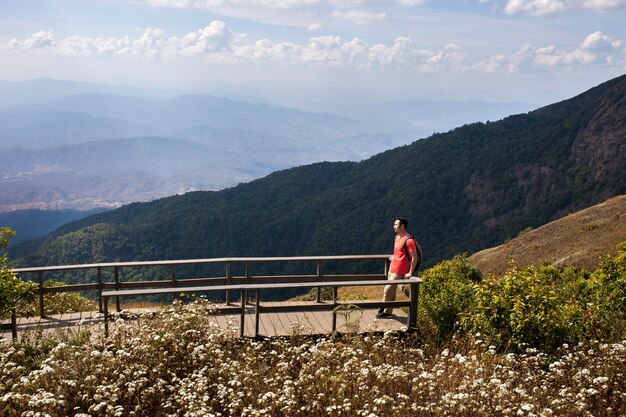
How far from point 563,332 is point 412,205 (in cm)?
7548

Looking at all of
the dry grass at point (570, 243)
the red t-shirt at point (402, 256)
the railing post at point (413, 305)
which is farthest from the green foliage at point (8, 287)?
the dry grass at point (570, 243)

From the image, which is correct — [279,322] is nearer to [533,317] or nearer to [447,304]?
[447,304]

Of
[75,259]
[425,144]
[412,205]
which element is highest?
[425,144]

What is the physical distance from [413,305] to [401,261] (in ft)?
3.56

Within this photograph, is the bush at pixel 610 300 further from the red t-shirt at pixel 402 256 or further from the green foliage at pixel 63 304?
the green foliage at pixel 63 304

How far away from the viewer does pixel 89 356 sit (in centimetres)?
622

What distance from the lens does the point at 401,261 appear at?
937 cm

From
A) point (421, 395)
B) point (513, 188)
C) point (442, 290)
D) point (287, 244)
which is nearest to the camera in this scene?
point (421, 395)

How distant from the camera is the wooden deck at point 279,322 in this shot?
8.24 m

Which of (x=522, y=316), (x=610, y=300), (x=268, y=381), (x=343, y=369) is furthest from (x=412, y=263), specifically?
(x=268, y=381)

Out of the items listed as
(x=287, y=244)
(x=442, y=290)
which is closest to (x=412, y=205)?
(x=287, y=244)

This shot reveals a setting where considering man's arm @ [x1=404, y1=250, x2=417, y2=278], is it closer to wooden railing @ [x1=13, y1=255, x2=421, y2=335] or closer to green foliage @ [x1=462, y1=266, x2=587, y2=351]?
wooden railing @ [x1=13, y1=255, x2=421, y2=335]

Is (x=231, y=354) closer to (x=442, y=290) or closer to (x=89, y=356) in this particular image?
(x=89, y=356)

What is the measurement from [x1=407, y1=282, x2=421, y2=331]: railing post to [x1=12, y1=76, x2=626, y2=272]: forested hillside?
54.8m
